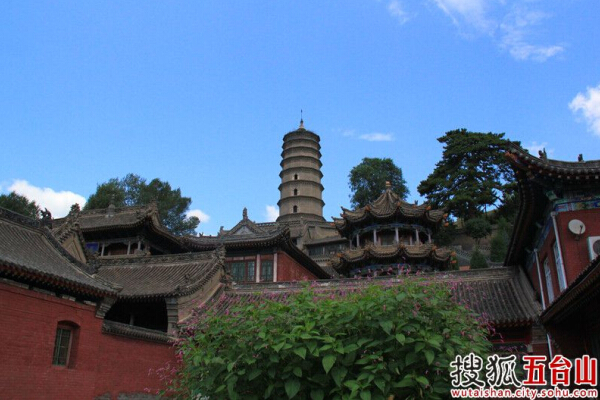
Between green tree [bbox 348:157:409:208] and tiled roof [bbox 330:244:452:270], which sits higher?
green tree [bbox 348:157:409:208]

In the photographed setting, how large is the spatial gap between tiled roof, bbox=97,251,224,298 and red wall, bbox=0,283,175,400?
108 inches

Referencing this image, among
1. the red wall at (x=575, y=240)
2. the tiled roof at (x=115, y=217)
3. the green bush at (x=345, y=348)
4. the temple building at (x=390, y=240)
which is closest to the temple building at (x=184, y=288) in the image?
the red wall at (x=575, y=240)

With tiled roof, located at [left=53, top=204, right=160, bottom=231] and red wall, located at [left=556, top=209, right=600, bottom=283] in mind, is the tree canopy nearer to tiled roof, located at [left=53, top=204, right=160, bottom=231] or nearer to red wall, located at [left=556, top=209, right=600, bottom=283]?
tiled roof, located at [left=53, top=204, right=160, bottom=231]

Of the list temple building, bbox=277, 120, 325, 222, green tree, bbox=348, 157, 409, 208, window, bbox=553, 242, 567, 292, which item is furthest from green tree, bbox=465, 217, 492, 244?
window, bbox=553, 242, 567, 292

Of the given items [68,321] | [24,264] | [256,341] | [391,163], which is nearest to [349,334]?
[256,341]

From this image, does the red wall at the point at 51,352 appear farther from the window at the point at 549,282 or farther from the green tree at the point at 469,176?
the green tree at the point at 469,176

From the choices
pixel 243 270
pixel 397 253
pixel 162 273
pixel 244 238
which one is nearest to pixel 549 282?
pixel 397 253

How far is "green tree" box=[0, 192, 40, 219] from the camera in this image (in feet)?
147

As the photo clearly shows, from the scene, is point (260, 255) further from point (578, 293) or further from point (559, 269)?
point (578, 293)

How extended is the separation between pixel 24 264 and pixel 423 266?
21247 millimetres

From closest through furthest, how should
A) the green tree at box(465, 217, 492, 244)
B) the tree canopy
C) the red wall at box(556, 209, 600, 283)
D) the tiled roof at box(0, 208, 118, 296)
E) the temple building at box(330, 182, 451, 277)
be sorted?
the red wall at box(556, 209, 600, 283) < the tiled roof at box(0, 208, 118, 296) < the temple building at box(330, 182, 451, 277) < the green tree at box(465, 217, 492, 244) < the tree canopy

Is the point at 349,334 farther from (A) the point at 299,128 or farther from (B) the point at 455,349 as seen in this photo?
(A) the point at 299,128

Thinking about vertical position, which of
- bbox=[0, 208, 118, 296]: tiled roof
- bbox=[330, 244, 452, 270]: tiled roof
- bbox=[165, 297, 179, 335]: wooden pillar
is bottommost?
bbox=[165, 297, 179, 335]: wooden pillar

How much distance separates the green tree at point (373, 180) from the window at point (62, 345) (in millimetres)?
42228
